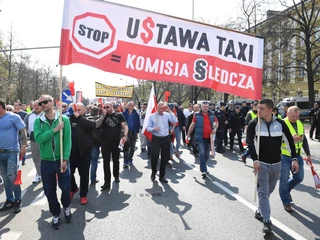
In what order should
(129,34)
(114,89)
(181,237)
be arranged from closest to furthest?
(181,237) → (129,34) → (114,89)

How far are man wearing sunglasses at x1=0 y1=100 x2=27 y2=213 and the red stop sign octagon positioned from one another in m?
1.89

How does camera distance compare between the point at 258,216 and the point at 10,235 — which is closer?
the point at 10,235

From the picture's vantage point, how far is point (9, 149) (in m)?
4.88

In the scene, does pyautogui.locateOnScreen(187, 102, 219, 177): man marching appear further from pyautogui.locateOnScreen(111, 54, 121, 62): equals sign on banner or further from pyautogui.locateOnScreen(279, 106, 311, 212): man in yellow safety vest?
pyautogui.locateOnScreen(111, 54, 121, 62): equals sign on banner

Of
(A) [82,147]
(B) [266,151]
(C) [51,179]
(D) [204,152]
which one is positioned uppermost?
(B) [266,151]

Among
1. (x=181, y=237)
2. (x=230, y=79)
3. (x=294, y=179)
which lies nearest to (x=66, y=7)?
(x=230, y=79)

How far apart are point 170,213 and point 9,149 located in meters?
2.89

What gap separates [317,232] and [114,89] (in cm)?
2132

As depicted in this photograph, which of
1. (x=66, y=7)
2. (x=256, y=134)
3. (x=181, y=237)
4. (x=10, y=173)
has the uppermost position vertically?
(x=66, y=7)

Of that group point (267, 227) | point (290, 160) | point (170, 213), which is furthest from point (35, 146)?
point (290, 160)

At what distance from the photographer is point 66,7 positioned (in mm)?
3990

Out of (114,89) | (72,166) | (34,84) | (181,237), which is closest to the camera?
(181,237)

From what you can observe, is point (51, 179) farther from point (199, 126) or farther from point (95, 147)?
point (199, 126)

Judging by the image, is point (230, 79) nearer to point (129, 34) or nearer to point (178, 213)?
point (129, 34)
